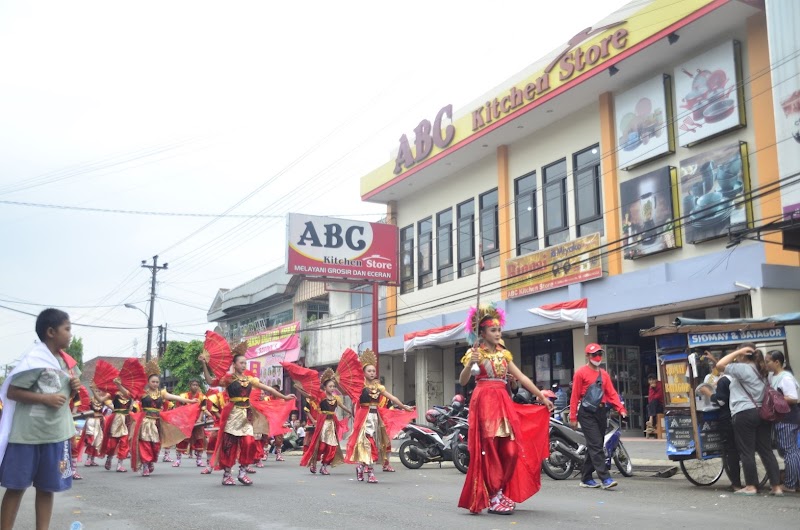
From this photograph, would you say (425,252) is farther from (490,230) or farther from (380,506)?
(380,506)

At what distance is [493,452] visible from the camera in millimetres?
7840

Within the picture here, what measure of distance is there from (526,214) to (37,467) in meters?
20.5

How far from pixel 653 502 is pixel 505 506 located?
7.17ft

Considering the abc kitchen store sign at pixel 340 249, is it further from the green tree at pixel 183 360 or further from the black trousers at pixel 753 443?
the black trousers at pixel 753 443

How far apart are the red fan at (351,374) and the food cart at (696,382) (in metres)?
5.18

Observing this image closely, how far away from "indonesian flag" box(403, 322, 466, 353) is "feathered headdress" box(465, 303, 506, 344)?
17.6m

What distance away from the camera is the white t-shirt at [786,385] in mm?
9773

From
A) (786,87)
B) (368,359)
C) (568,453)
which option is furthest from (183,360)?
(786,87)

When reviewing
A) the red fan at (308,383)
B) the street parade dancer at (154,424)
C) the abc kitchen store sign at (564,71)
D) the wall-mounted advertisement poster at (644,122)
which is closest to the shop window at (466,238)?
the abc kitchen store sign at (564,71)

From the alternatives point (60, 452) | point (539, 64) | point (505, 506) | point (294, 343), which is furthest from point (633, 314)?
point (294, 343)

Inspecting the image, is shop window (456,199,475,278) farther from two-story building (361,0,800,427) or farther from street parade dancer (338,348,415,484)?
street parade dancer (338,348,415,484)

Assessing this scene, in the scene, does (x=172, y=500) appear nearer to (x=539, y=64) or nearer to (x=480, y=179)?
(x=539, y=64)

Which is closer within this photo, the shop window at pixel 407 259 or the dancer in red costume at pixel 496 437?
the dancer in red costume at pixel 496 437

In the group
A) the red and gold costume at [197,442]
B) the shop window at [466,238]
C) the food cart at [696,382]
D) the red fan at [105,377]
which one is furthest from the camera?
the shop window at [466,238]
